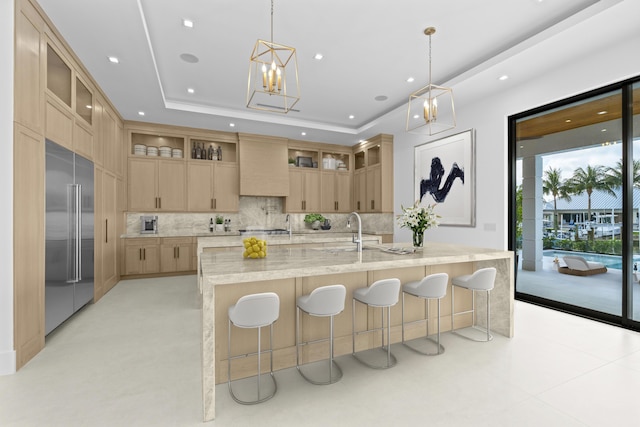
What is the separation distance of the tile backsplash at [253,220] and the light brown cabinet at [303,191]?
0.30 m

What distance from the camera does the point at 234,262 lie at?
2.28 m

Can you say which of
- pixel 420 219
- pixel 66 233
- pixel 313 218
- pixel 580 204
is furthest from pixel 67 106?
pixel 580 204

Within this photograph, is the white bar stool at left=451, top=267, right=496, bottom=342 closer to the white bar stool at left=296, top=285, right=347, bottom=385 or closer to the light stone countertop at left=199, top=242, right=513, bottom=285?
the light stone countertop at left=199, top=242, right=513, bottom=285

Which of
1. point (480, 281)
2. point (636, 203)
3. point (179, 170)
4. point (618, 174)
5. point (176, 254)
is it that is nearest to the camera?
point (480, 281)

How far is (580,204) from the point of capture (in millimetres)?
3771

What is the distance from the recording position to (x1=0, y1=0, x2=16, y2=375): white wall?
91.8 inches

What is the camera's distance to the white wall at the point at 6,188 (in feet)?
7.65

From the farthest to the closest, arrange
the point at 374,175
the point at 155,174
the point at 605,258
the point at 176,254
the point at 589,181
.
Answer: the point at 374,175
the point at 155,174
the point at 176,254
the point at 589,181
the point at 605,258

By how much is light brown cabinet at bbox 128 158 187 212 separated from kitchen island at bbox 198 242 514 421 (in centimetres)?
408

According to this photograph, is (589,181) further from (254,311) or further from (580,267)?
(254,311)

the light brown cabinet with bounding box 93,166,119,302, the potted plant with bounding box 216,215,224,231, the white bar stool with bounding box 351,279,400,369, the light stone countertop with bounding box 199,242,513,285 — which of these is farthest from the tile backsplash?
the white bar stool with bounding box 351,279,400,369

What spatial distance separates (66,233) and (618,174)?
19.5ft

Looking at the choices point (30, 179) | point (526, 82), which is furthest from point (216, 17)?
point (526, 82)

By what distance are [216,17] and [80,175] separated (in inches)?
93.0
